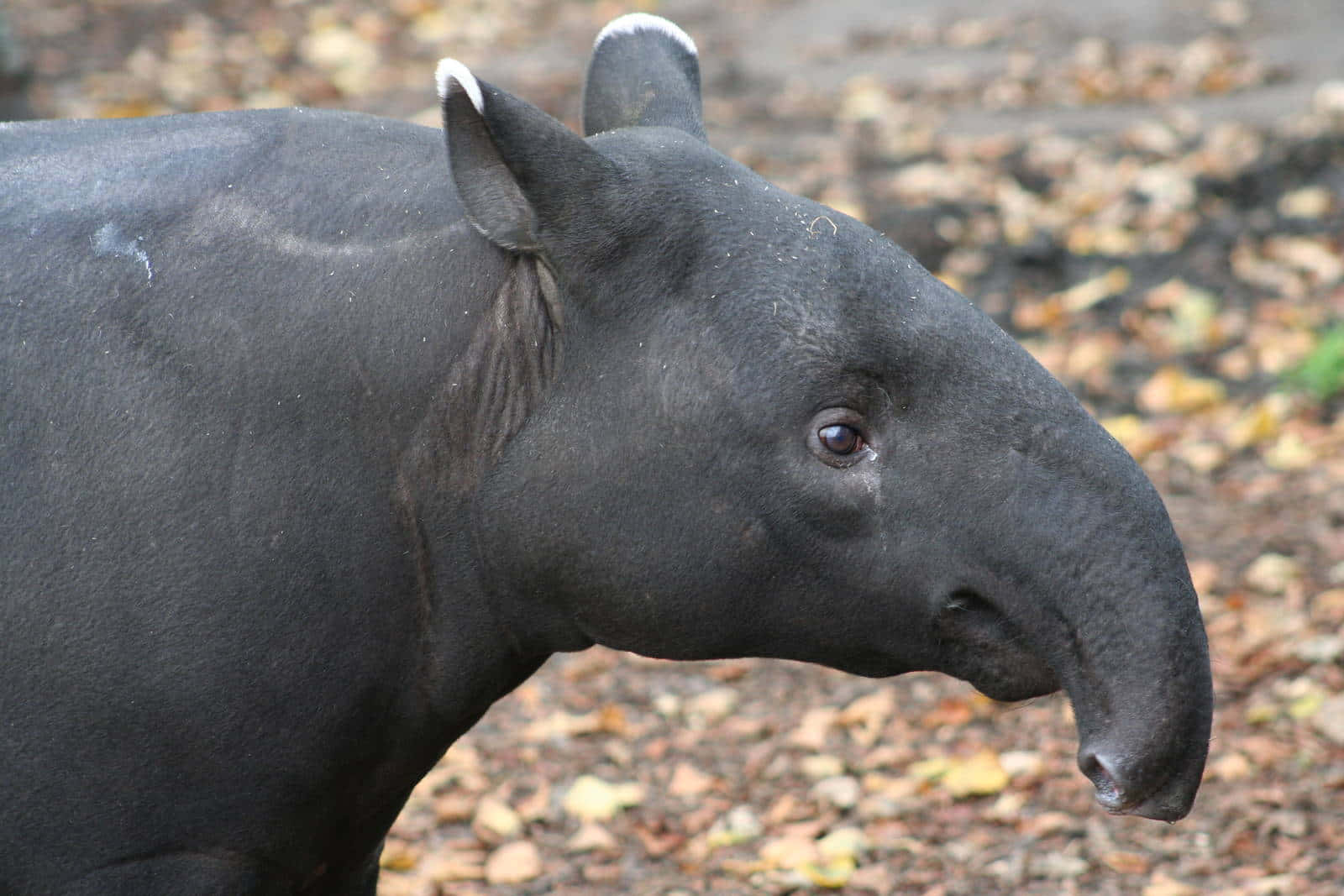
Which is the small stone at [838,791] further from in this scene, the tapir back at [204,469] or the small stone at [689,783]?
the tapir back at [204,469]

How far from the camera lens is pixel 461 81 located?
206 cm

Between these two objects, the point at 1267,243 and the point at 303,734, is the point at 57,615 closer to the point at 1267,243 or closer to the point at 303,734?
the point at 303,734

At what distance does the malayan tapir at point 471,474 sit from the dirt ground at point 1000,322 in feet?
6.03


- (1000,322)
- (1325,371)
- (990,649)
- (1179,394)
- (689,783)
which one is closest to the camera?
(990,649)

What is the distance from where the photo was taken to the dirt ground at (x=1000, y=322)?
4156mm

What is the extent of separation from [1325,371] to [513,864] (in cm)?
368

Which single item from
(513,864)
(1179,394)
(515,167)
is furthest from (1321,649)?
(515,167)

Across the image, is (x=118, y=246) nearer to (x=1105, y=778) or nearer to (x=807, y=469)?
(x=807, y=469)

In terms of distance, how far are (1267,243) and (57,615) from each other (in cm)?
633

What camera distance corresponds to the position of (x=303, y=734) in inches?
92.2

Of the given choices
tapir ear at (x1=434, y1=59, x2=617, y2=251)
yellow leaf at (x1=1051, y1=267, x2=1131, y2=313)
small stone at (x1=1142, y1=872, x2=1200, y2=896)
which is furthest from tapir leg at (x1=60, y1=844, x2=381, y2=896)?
yellow leaf at (x1=1051, y1=267, x2=1131, y2=313)

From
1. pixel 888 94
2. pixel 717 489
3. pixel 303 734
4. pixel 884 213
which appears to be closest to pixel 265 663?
pixel 303 734

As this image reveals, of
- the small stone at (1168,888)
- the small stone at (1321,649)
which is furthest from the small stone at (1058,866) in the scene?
the small stone at (1321,649)

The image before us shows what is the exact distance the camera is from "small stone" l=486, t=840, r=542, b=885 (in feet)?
13.8
